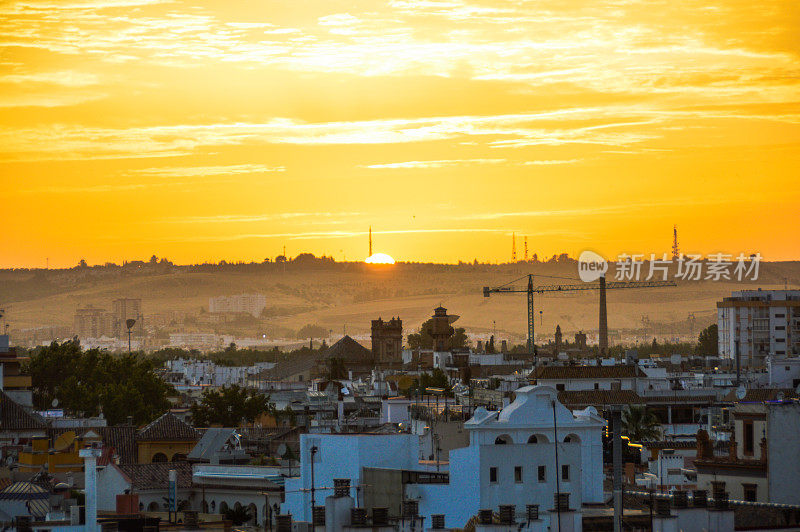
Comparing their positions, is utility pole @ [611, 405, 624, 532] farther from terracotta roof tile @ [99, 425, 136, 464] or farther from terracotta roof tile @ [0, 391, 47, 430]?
terracotta roof tile @ [0, 391, 47, 430]

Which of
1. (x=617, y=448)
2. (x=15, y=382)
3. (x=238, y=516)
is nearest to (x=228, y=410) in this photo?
(x=15, y=382)

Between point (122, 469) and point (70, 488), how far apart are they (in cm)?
434

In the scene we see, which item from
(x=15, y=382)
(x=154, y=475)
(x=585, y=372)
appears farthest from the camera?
(x=15, y=382)

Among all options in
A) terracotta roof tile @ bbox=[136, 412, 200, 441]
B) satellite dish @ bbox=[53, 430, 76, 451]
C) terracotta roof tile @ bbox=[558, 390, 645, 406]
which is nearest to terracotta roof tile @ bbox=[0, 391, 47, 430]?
satellite dish @ bbox=[53, 430, 76, 451]

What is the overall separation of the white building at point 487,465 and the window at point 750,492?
2.72 meters

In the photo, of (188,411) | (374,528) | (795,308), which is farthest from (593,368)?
(795,308)

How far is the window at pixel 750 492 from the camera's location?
32.7 metres

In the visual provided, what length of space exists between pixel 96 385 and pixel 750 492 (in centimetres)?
6908

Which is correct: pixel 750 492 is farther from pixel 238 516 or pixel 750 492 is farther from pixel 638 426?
pixel 638 426

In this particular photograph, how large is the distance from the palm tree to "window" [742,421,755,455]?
23387mm

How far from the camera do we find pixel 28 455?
52.4 metres

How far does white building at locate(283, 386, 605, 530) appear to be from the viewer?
107 ft

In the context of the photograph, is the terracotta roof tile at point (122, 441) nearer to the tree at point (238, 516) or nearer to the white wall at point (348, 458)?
the tree at point (238, 516)

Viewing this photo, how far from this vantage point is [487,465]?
108 feet
